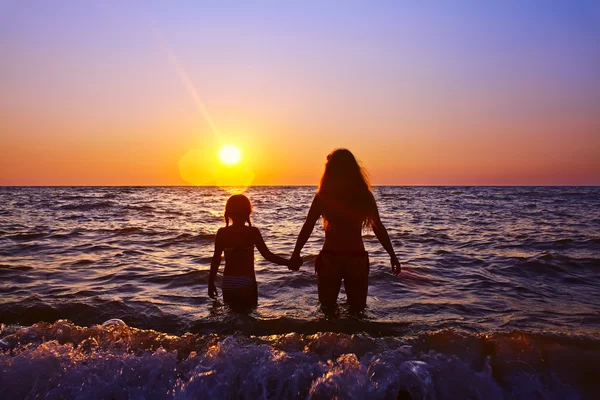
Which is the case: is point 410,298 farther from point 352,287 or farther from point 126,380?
point 126,380

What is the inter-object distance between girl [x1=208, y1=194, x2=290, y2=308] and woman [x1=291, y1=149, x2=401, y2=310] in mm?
712

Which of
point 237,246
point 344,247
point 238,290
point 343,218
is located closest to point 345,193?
point 343,218

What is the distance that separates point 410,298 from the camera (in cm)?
623

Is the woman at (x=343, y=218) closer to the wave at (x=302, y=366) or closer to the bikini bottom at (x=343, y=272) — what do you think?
the bikini bottom at (x=343, y=272)

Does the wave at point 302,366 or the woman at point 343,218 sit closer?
the wave at point 302,366

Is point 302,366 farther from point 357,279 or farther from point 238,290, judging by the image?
point 238,290

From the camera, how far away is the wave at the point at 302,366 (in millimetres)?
3119

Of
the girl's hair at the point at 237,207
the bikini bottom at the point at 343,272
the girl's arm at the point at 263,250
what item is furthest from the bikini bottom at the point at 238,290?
the bikini bottom at the point at 343,272

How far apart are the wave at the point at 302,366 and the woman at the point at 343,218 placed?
0.97 meters

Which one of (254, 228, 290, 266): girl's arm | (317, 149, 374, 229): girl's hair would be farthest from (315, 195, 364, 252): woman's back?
(254, 228, 290, 266): girl's arm

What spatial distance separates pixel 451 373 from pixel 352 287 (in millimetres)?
1671

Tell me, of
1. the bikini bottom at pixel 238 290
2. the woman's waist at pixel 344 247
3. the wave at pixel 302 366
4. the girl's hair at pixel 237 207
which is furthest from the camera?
the bikini bottom at pixel 238 290

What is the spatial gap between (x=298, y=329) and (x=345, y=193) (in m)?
1.73

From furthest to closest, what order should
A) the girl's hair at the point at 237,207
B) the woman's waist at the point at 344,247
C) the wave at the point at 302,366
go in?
the girl's hair at the point at 237,207
the woman's waist at the point at 344,247
the wave at the point at 302,366
